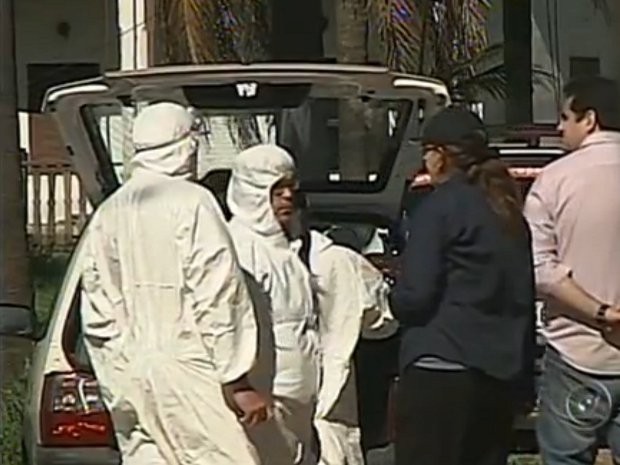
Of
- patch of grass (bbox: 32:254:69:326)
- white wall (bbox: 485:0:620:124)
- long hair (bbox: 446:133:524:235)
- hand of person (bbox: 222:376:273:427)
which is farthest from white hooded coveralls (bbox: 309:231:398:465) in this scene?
white wall (bbox: 485:0:620:124)

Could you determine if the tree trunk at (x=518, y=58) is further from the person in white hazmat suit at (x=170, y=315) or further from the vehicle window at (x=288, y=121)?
the person in white hazmat suit at (x=170, y=315)

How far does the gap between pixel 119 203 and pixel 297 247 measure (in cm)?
89

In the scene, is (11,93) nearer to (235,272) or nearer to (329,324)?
(329,324)

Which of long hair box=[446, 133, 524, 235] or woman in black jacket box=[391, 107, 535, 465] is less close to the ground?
long hair box=[446, 133, 524, 235]

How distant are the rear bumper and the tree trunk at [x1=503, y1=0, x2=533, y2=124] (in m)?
11.4

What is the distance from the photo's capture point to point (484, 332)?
5.97m

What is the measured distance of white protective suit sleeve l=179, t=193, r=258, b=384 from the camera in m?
5.46

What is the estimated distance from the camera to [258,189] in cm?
616

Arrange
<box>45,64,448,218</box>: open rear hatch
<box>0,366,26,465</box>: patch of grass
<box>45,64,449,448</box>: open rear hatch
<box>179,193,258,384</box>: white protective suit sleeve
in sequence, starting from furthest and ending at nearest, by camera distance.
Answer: <box>0,366,26,465</box>: patch of grass, <box>45,64,448,218</box>: open rear hatch, <box>45,64,449,448</box>: open rear hatch, <box>179,193,258,384</box>: white protective suit sleeve

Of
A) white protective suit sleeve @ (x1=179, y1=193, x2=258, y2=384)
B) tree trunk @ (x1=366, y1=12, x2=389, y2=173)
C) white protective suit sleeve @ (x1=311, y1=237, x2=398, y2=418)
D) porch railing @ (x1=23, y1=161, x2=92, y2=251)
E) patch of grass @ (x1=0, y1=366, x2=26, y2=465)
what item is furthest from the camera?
porch railing @ (x1=23, y1=161, x2=92, y2=251)

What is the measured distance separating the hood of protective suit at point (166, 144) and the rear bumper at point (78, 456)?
4.38 feet

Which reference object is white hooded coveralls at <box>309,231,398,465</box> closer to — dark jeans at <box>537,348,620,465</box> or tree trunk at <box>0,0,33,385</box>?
dark jeans at <box>537,348,620,465</box>

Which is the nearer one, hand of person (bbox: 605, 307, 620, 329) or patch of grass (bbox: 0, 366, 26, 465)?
hand of person (bbox: 605, 307, 620, 329)

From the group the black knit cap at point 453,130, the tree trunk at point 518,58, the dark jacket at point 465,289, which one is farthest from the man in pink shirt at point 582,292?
Result: the tree trunk at point 518,58
